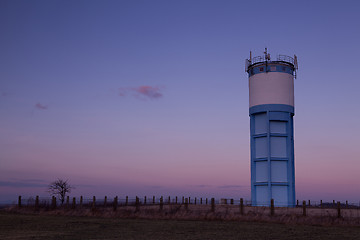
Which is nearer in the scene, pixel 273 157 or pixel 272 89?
pixel 273 157

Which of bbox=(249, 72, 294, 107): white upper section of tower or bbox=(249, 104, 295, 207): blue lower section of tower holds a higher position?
bbox=(249, 72, 294, 107): white upper section of tower

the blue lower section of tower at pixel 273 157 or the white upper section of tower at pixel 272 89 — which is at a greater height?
the white upper section of tower at pixel 272 89

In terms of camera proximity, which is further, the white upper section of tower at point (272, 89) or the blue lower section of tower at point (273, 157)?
the white upper section of tower at point (272, 89)

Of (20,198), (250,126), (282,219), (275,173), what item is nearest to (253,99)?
(250,126)

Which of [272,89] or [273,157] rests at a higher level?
[272,89]

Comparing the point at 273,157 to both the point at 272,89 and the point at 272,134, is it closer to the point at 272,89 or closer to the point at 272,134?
the point at 272,134

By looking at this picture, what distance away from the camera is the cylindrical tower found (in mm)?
50031

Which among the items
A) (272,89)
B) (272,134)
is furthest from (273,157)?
(272,89)

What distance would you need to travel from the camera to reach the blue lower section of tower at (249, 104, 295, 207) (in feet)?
164

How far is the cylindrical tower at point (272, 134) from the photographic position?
5003 cm

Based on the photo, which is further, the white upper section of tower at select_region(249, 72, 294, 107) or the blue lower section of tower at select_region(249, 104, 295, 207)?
the white upper section of tower at select_region(249, 72, 294, 107)

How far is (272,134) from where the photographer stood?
5047cm

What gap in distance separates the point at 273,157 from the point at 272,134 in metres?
2.90

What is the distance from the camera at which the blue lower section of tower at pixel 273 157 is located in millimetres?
49938
